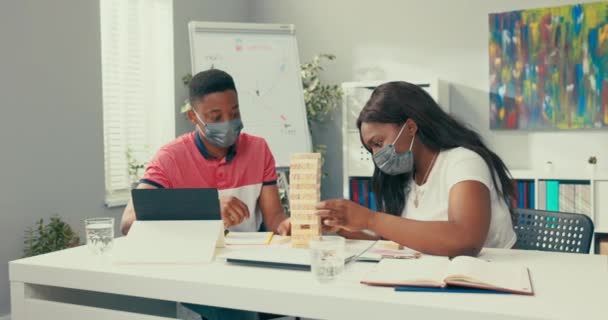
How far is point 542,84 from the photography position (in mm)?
3975

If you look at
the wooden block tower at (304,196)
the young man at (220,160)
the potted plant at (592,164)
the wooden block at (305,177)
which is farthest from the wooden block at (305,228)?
the potted plant at (592,164)

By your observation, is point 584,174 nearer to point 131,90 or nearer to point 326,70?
point 326,70

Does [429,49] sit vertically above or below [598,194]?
above

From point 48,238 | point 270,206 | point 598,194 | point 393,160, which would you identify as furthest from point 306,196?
point 598,194

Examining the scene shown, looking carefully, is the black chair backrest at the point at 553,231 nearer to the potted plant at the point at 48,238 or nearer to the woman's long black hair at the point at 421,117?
the woman's long black hair at the point at 421,117

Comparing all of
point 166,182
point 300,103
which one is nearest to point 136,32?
point 300,103

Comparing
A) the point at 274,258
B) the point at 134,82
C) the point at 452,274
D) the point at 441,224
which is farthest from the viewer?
the point at 134,82

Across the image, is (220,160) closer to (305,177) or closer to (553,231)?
(305,177)

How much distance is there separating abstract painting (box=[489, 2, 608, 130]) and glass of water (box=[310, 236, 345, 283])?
10.4 ft

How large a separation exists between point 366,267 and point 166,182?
90 cm

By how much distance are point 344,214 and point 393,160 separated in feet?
1.13

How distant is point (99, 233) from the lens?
1.51 m

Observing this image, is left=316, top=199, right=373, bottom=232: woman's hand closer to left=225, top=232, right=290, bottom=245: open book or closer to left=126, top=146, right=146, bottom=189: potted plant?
left=225, top=232, right=290, bottom=245: open book

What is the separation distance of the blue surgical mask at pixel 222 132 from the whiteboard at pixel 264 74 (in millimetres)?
1816
